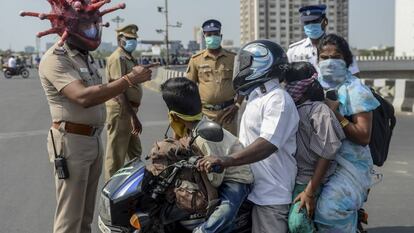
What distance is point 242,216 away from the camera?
2.86m

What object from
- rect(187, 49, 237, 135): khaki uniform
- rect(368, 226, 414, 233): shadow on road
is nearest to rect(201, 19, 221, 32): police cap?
rect(187, 49, 237, 135): khaki uniform

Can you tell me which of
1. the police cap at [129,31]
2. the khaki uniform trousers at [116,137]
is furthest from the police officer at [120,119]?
the police cap at [129,31]

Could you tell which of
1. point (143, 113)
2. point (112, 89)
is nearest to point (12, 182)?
point (112, 89)

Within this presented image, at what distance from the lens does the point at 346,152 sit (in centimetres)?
292

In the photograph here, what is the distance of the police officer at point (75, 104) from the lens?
320 centimetres

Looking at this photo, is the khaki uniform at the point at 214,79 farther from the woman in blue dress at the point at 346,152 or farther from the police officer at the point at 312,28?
the woman in blue dress at the point at 346,152

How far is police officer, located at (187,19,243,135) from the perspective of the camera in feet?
18.4

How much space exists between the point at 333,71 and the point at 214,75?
2.70 metres

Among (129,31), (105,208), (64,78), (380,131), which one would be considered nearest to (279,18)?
(129,31)

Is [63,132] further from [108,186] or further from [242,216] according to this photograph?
[242,216]

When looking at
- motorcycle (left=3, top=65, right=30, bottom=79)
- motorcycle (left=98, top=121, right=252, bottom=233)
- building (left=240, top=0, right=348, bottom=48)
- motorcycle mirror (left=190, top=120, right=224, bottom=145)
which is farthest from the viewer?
building (left=240, top=0, right=348, bottom=48)

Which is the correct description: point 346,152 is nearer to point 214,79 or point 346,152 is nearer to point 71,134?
point 71,134

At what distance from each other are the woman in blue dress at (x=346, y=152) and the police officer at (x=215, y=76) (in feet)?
8.12

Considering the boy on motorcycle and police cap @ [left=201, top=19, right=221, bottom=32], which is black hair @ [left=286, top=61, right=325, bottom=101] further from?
police cap @ [left=201, top=19, right=221, bottom=32]
